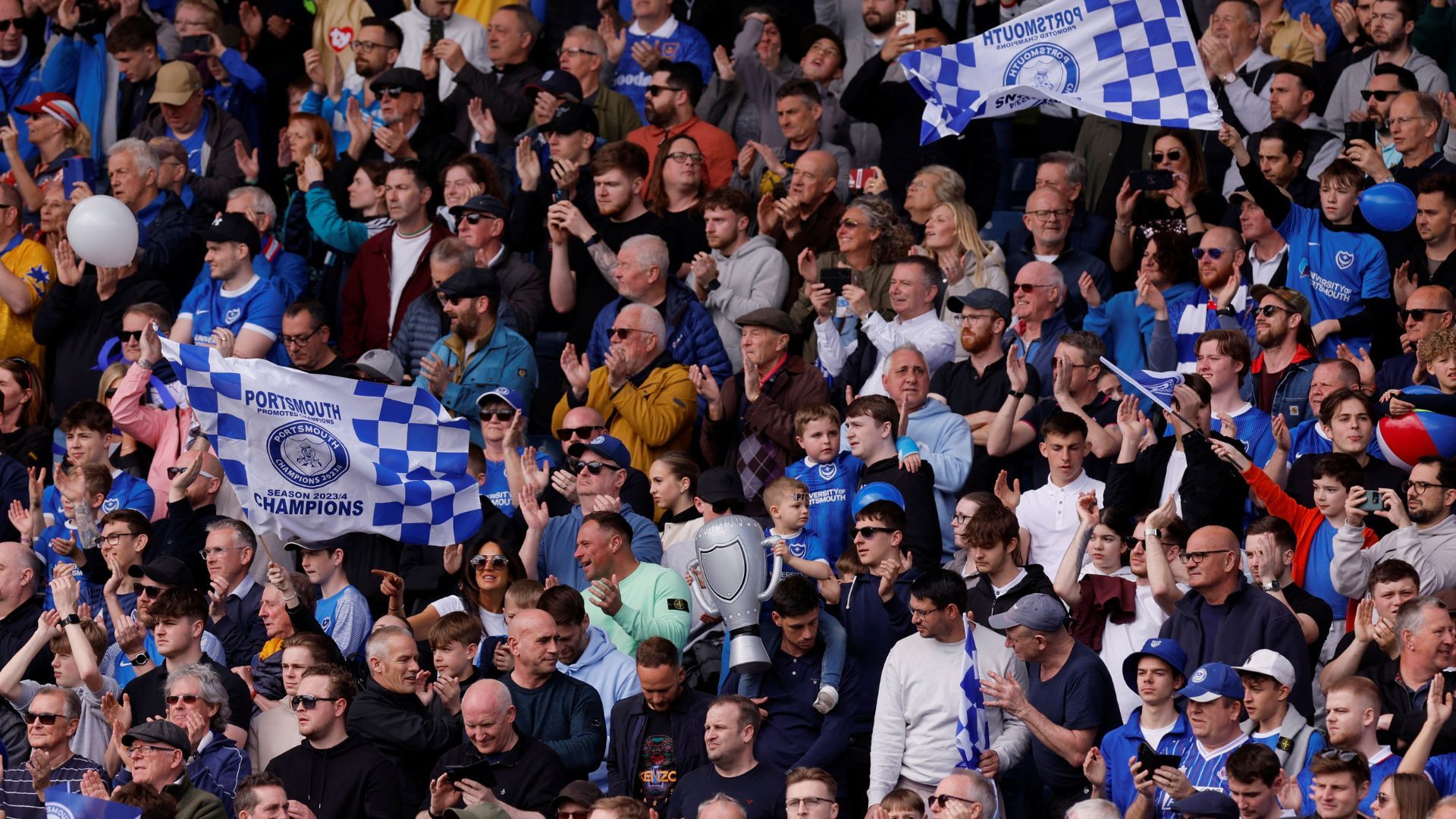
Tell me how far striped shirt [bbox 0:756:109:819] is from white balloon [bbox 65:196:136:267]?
12.9 ft

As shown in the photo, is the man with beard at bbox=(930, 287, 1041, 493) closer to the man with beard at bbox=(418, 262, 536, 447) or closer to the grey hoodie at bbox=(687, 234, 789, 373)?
the grey hoodie at bbox=(687, 234, 789, 373)

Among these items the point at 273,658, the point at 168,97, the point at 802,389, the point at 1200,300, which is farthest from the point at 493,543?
the point at 168,97

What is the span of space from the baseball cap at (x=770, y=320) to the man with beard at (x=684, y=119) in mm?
2167

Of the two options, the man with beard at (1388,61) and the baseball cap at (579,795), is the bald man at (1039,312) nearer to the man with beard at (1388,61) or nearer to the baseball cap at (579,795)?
the man with beard at (1388,61)

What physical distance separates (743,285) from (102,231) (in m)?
3.59

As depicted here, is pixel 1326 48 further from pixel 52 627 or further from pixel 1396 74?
pixel 52 627

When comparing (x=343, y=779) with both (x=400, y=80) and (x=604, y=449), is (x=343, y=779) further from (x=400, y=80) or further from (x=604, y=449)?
(x=400, y=80)

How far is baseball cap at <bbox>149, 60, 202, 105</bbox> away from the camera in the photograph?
1551 cm

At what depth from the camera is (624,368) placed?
41.7ft

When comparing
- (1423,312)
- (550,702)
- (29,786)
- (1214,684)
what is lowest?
(29,786)

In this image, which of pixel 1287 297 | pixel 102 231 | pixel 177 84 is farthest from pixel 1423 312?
pixel 177 84

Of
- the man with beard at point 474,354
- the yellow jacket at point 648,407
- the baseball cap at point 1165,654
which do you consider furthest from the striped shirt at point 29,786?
the baseball cap at point 1165,654

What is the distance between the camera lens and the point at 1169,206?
45.2 feet

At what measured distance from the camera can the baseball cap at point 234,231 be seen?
13781 millimetres
